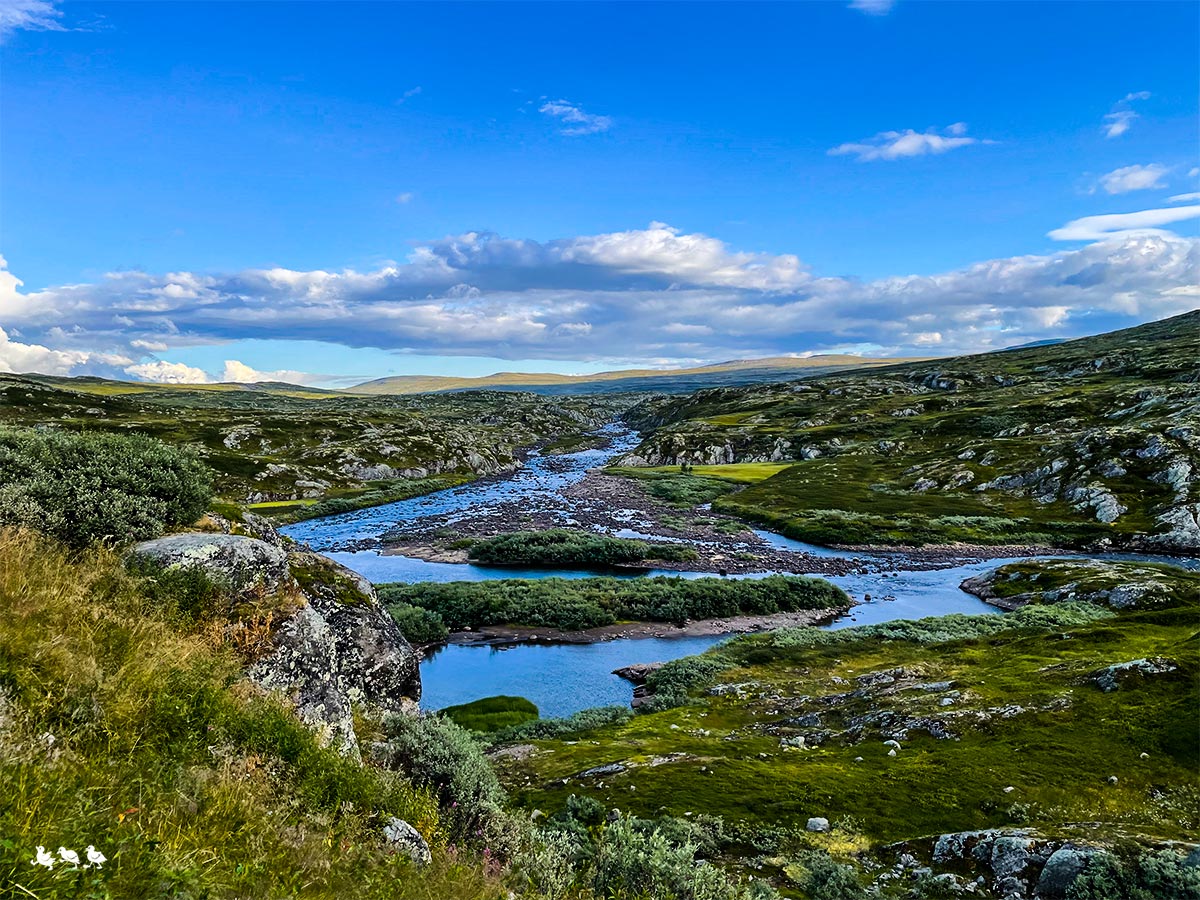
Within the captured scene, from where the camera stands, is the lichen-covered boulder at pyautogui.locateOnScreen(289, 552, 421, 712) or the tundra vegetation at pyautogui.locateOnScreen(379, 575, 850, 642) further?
the tundra vegetation at pyautogui.locateOnScreen(379, 575, 850, 642)

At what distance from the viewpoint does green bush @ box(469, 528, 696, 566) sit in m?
70.2

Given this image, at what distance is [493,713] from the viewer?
35.3m

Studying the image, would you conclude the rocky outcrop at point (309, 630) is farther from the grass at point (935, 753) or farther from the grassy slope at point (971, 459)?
the grassy slope at point (971, 459)

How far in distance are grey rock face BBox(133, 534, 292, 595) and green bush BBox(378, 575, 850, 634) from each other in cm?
3710

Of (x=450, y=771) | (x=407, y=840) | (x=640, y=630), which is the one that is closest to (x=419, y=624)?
(x=640, y=630)

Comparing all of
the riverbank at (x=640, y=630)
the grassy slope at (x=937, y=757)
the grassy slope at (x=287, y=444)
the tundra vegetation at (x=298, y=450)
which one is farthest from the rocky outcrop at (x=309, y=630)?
the grassy slope at (x=287, y=444)

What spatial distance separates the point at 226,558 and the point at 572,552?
193ft

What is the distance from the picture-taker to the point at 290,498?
10481cm

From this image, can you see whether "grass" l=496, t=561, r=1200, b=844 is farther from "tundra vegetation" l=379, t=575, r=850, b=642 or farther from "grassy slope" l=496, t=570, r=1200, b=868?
"tundra vegetation" l=379, t=575, r=850, b=642

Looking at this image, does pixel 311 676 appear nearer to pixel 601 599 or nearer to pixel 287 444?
pixel 601 599

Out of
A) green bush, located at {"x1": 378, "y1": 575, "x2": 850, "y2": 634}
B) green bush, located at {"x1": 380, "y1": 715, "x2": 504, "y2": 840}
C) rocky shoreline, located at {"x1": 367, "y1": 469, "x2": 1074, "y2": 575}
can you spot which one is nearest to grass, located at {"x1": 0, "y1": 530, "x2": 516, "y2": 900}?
green bush, located at {"x1": 380, "y1": 715, "x2": 504, "y2": 840}

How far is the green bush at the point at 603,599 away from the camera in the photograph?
51688mm

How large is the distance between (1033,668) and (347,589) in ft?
114

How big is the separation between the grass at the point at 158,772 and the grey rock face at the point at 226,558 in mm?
933
